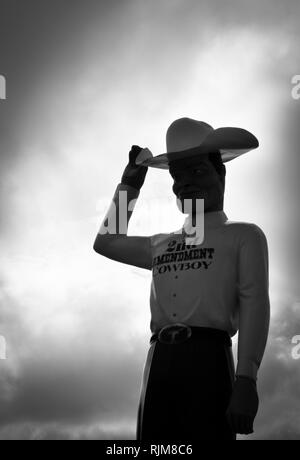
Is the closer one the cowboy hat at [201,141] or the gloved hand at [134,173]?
the cowboy hat at [201,141]

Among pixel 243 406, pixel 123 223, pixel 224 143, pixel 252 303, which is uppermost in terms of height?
pixel 224 143

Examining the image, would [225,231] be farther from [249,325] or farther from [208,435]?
[208,435]

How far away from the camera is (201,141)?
14.6ft

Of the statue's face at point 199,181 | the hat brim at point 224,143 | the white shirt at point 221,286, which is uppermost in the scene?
the hat brim at point 224,143

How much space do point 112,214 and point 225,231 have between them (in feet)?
3.50

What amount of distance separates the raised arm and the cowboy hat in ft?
1.07

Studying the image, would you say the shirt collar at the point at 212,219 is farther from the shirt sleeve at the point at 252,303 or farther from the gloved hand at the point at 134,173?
the gloved hand at the point at 134,173

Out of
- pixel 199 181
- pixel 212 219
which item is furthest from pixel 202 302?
pixel 199 181

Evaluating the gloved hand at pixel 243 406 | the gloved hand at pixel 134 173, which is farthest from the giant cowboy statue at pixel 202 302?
the gloved hand at pixel 134 173

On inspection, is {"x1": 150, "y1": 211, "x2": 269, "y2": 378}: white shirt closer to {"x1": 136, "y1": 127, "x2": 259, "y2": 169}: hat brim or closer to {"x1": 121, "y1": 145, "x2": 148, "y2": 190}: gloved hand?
{"x1": 136, "y1": 127, "x2": 259, "y2": 169}: hat brim

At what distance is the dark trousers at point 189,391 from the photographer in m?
3.76

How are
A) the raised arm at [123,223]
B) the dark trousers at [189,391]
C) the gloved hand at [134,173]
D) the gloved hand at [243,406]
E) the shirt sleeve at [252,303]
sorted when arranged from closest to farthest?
the gloved hand at [243,406] → the dark trousers at [189,391] → the shirt sleeve at [252,303] → the raised arm at [123,223] → the gloved hand at [134,173]

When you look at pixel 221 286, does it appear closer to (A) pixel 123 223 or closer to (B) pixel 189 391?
(B) pixel 189 391

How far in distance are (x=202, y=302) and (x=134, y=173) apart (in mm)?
1416
